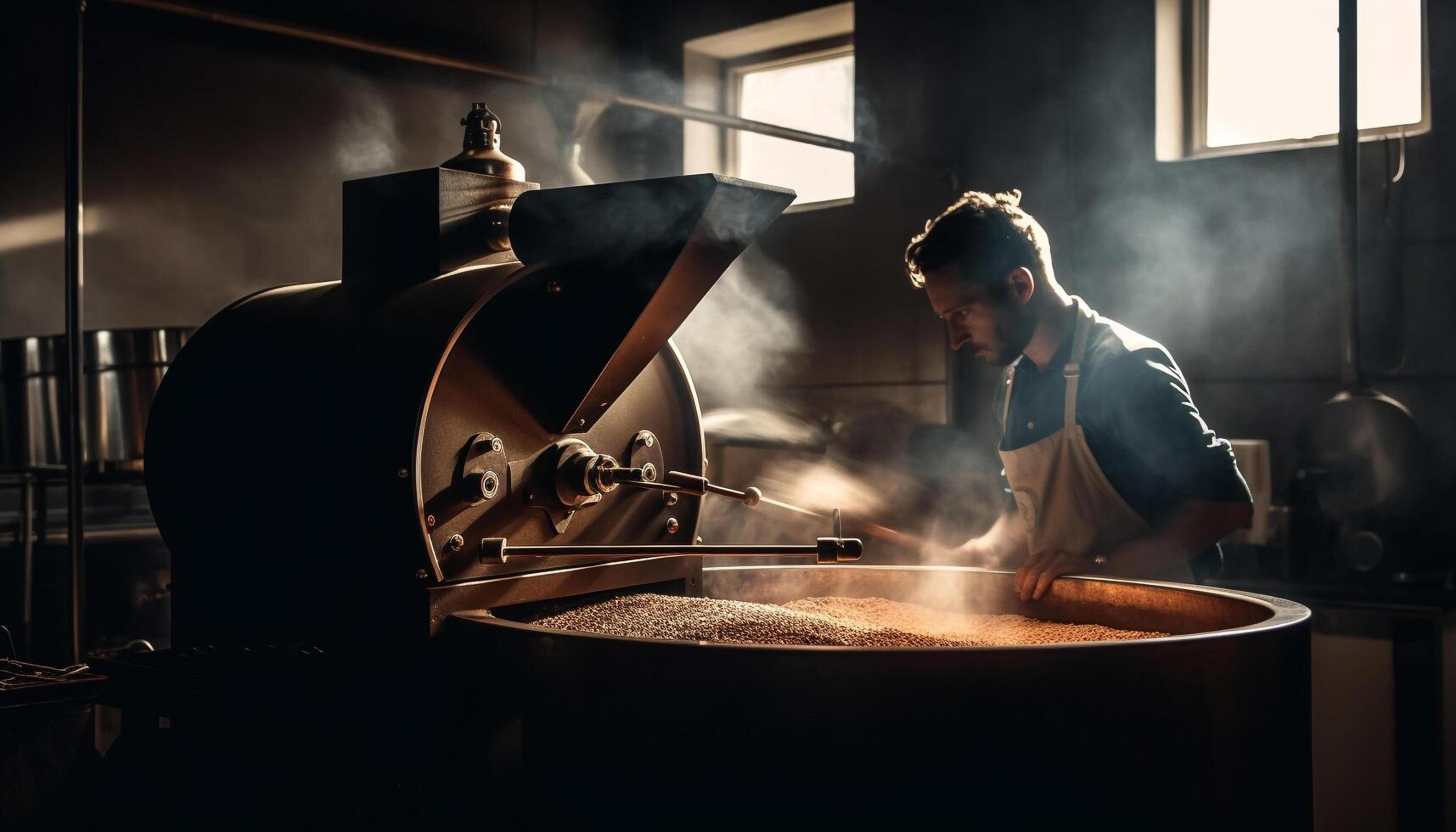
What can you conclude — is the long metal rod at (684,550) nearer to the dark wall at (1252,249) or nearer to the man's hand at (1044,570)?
the man's hand at (1044,570)

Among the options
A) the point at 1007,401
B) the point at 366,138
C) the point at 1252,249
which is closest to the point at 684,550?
the point at 1007,401

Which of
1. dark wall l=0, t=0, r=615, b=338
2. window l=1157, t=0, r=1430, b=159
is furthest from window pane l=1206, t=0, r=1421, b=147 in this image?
dark wall l=0, t=0, r=615, b=338

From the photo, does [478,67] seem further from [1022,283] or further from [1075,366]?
[1075,366]

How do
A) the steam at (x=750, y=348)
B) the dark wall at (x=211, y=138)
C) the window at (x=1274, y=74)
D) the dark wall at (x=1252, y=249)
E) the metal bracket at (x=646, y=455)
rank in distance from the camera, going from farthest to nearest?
the steam at (x=750, y=348)
the dark wall at (x=211, y=138)
the window at (x=1274, y=74)
the dark wall at (x=1252, y=249)
the metal bracket at (x=646, y=455)

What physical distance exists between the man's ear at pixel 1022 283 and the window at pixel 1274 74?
2.00m

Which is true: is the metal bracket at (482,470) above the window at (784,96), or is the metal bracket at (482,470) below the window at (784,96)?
below

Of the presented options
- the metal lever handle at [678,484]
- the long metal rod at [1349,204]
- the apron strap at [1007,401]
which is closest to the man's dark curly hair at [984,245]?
the apron strap at [1007,401]

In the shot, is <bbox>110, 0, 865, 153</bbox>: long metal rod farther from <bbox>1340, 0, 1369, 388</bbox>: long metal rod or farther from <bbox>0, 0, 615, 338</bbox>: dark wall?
<bbox>1340, 0, 1369, 388</bbox>: long metal rod

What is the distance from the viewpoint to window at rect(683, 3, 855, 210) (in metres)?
5.58

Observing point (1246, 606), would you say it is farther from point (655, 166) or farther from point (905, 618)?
point (655, 166)

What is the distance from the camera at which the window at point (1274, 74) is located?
395 cm

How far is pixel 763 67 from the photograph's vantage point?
234 inches

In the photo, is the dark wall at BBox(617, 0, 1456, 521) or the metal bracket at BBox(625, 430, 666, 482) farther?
the dark wall at BBox(617, 0, 1456, 521)

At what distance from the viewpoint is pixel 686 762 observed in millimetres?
1331
